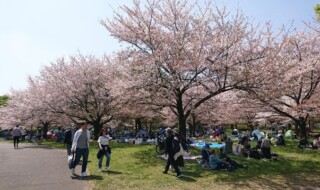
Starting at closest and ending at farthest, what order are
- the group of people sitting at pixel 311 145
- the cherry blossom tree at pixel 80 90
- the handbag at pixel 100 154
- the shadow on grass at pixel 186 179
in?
the shadow on grass at pixel 186 179, the handbag at pixel 100 154, the group of people sitting at pixel 311 145, the cherry blossom tree at pixel 80 90

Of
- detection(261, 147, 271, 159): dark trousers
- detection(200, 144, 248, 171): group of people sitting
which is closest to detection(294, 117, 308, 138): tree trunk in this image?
detection(261, 147, 271, 159): dark trousers

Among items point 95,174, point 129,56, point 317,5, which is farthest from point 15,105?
point 317,5

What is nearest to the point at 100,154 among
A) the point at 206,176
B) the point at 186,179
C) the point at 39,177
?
the point at 39,177

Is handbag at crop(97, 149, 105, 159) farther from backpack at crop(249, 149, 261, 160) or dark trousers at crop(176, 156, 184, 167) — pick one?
backpack at crop(249, 149, 261, 160)

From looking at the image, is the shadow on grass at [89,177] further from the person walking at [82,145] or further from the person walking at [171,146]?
the person walking at [171,146]

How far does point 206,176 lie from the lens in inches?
466

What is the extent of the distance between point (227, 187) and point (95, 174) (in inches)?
179

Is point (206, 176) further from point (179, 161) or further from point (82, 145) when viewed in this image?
point (82, 145)

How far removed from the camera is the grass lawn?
10.4 metres

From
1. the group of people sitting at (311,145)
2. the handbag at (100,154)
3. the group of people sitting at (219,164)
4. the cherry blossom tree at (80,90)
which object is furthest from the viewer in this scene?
the cherry blossom tree at (80,90)

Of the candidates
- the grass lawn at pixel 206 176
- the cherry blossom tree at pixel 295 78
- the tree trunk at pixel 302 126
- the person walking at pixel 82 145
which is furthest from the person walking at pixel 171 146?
the tree trunk at pixel 302 126

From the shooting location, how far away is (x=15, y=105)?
4269 centimetres

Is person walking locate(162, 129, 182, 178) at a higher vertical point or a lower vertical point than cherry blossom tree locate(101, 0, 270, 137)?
lower

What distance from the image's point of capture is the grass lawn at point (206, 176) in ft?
34.2
